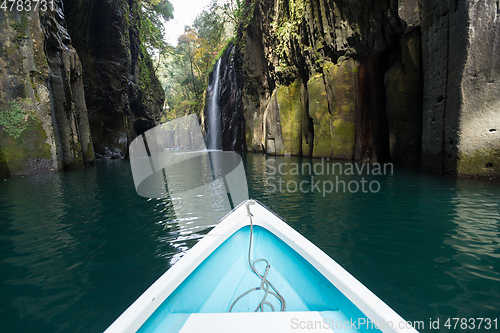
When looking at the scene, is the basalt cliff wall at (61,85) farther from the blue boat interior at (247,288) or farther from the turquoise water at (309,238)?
the blue boat interior at (247,288)

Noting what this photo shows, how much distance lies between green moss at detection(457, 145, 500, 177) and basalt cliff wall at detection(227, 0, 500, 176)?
0.02 meters

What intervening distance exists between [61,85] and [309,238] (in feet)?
42.4

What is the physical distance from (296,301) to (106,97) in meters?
20.1

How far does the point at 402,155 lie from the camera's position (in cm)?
819

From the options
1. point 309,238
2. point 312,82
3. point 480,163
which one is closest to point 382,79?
point 312,82

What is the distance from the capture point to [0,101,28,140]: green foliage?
8.23 meters

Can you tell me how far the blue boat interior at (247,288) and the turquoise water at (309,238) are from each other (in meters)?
0.66

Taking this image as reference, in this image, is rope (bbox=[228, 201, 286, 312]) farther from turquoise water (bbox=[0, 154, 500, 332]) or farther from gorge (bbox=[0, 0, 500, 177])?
gorge (bbox=[0, 0, 500, 177])

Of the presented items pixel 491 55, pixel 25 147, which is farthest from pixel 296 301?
pixel 25 147

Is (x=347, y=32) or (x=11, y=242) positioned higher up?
(x=347, y=32)

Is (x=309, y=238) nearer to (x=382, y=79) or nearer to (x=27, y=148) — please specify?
(x=382, y=79)

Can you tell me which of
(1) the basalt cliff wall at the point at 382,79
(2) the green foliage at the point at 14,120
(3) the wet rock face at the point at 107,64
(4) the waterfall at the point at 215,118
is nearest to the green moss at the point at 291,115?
(1) the basalt cliff wall at the point at 382,79

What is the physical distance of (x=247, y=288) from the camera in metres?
1.58

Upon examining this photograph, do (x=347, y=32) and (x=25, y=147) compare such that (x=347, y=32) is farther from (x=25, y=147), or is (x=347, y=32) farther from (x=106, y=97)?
(x=106, y=97)
